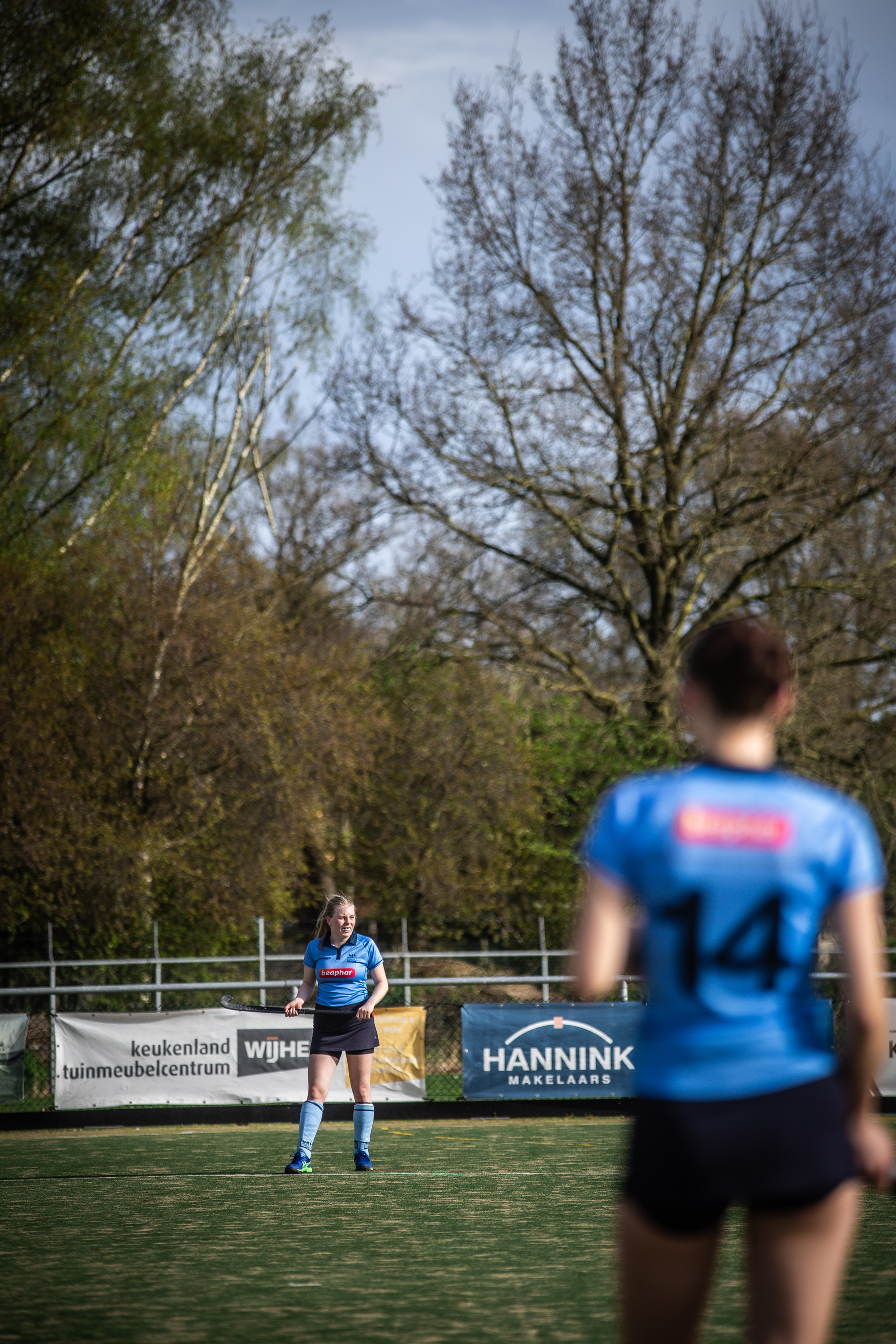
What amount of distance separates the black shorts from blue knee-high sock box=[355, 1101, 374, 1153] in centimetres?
774

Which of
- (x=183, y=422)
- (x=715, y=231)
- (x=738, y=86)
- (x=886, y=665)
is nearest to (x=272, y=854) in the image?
(x=183, y=422)

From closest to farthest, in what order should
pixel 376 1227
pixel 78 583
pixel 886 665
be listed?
pixel 376 1227 < pixel 78 583 < pixel 886 665

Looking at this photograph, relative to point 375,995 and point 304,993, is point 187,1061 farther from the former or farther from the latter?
point 375,995

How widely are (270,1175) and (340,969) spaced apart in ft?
5.88

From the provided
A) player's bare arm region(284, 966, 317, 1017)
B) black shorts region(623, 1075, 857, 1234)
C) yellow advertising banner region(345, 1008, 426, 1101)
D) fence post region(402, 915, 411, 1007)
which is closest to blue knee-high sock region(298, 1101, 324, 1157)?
player's bare arm region(284, 966, 317, 1017)

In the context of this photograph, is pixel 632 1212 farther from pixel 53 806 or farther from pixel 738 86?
pixel 738 86

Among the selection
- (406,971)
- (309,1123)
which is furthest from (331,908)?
(406,971)

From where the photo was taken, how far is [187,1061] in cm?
1435

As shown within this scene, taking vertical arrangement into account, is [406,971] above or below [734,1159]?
below

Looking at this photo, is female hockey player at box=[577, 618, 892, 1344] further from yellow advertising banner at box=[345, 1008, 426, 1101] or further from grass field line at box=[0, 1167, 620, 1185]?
yellow advertising banner at box=[345, 1008, 426, 1101]

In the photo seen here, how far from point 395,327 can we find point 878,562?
9.52 m

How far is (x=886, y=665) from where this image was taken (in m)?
23.4

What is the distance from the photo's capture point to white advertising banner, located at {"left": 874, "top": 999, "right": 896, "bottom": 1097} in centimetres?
1341

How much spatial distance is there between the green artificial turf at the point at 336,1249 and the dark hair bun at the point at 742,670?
3.46m
